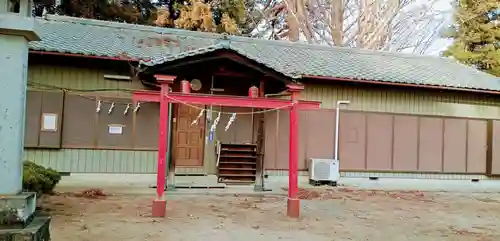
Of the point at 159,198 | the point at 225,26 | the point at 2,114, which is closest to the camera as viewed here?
the point at 2,114

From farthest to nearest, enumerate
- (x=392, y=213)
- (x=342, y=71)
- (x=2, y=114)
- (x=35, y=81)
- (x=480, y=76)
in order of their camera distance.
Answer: (x=480, y=76) → (x=342, y=71) → (x=35, y=81) → (x=392, y=213) → (x=2, y=114)

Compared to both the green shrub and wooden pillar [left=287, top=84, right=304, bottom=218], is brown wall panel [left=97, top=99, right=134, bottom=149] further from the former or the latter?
wooden pillar [left=287, top=84, right=304, bottom=218]

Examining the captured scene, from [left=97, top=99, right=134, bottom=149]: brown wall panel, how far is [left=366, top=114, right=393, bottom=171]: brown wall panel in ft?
19.0

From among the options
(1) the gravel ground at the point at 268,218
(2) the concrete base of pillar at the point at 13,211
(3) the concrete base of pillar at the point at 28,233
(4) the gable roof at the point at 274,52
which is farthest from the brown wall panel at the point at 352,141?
(2) the concrete base of pillar at the point at 13,211

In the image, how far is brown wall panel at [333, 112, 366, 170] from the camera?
10.9m

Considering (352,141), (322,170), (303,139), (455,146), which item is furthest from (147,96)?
(455,146)

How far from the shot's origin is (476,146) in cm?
1180

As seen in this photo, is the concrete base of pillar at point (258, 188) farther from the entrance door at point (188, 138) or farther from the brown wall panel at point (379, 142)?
the brown wall panel at point (379, 142)

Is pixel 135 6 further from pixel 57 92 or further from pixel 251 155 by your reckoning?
pixel 251 155

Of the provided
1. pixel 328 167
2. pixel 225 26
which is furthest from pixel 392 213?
pixel 225 26

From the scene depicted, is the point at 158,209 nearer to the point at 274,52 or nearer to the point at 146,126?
the point at 146,126

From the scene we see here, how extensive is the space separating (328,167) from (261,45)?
459cm

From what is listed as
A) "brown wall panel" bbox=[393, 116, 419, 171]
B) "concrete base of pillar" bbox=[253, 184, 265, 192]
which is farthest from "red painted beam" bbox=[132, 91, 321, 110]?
"brown wall panel" bbox=[393, 116, 419, 171]

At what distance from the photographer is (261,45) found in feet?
43.0
